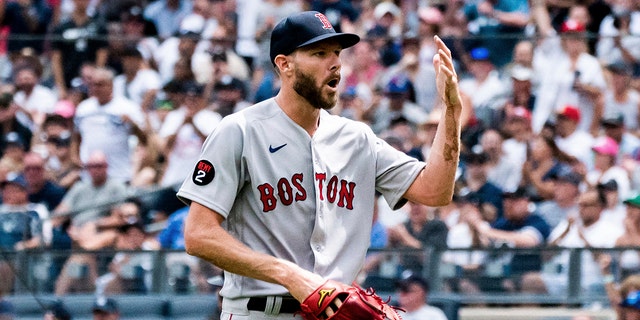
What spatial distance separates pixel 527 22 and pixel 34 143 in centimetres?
437

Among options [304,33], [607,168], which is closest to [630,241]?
[607,168]

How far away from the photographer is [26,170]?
400 inches

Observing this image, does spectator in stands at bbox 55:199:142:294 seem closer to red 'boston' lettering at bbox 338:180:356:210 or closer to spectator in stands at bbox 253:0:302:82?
spectator in stands at bbox 253:0:302:82

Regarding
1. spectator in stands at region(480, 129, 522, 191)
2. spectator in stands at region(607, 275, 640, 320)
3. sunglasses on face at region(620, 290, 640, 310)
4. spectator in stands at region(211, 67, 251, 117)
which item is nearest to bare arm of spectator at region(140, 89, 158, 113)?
spectator in stands at region(211, 67, 251, 117)

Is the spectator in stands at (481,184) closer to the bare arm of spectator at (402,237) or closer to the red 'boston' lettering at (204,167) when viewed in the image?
the bare arm of spectator at (402,237)

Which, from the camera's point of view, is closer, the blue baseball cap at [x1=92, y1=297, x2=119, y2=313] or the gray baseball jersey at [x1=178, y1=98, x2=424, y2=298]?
the gray baseball jersey at [x1=178, y1=98, x2=424, y2=298]

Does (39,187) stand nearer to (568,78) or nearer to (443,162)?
(568,78)

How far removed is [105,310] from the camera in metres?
8.49

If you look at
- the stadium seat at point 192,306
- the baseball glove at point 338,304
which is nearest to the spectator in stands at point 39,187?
the stadium seat at point 192,306

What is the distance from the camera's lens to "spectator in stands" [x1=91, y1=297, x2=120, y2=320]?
334 inches

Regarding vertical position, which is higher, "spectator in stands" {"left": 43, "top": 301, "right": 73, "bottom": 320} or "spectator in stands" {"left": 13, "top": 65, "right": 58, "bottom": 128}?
"spectator in stands" {"left": 13, "top": 65, "right": 58, "bottom": 128}

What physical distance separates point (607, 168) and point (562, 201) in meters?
0.55

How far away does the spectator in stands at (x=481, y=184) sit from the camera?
30.2 ft

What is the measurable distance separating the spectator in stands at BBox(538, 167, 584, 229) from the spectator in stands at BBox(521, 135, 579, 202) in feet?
0.29
